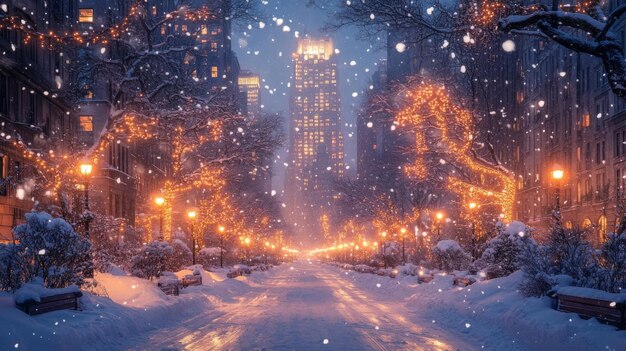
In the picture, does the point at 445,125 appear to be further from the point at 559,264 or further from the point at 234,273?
the point at 234,273

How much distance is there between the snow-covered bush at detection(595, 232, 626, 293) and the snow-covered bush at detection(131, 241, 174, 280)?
16109 millimetres

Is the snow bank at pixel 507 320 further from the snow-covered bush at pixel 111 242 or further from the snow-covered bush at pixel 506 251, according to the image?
the snow-covered bush at pixel 111 242

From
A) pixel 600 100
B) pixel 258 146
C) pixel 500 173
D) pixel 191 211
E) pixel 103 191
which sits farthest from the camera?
pixel 600 100

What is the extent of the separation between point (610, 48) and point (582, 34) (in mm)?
50919

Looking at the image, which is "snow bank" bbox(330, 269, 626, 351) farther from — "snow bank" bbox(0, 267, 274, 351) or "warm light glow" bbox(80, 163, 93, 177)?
"warm light glow" bbox(80, 163, 93, 177)

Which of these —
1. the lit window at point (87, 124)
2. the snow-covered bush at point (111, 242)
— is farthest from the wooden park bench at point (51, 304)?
the lit window at point (87, 124)

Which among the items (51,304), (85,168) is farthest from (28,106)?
(51,304)

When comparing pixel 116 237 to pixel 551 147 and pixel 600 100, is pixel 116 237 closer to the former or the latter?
pixel 600 100

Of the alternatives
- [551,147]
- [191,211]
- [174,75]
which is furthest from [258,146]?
[551,147]

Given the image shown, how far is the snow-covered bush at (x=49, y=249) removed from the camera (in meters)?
15.6

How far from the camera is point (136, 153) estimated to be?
2680 inches

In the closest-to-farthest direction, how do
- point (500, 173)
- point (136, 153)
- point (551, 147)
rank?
point (500, 173) < point (136, 153) < point (551, 147)

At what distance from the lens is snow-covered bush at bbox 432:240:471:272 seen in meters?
36.1

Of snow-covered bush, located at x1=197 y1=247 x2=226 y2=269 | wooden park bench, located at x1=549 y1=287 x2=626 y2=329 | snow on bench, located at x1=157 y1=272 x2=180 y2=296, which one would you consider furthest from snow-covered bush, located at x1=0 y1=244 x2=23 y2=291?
snow-covered bush, located at x1=197 y1=247 x2=226 y2=269
